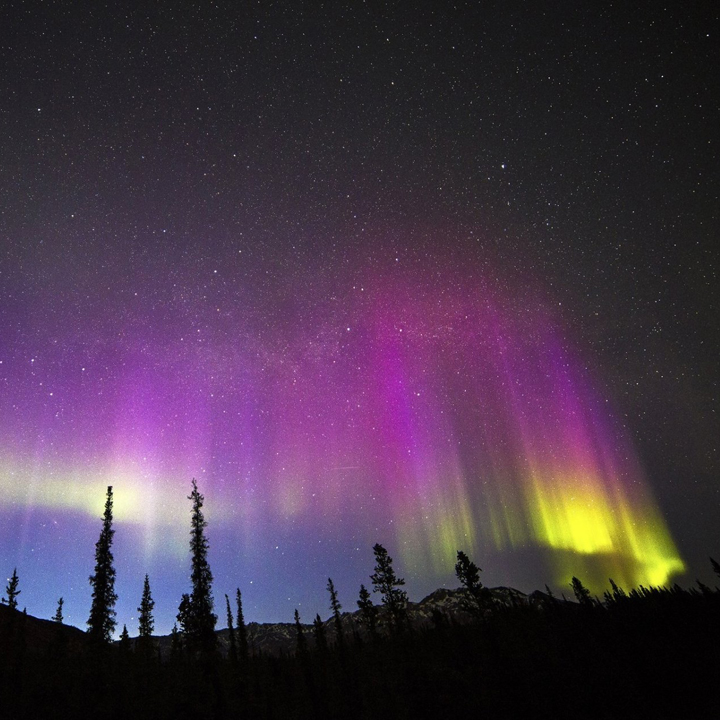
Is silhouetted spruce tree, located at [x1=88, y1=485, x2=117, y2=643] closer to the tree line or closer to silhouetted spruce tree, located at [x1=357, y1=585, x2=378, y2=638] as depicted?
the tree line

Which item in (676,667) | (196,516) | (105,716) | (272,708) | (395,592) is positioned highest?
Answer: (196,516)

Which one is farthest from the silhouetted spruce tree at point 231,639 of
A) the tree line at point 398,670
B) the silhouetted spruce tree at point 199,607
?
the silhouetted spruce tree at point 199,607

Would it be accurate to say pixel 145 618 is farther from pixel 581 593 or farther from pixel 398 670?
pixel 581 593

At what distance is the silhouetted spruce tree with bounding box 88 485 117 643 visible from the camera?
33219mm

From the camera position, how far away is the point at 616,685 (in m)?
37.5

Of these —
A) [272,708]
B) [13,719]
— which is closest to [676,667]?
[272,708]

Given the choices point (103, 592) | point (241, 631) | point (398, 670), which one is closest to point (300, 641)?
point (241, 631)

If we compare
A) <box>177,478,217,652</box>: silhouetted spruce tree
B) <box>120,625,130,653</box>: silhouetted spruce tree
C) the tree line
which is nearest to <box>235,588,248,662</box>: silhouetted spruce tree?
the tree line

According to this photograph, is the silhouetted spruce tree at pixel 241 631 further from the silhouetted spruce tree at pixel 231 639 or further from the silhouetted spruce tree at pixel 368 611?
the silhouetted spruce tree at pixel 368 611

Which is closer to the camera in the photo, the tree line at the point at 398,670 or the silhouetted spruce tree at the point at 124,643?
the tree line at the point at 398,670

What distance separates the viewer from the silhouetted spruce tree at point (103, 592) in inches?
1308

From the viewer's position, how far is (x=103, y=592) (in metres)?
34.1

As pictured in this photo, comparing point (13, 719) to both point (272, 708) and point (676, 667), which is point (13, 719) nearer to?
point (272, 708)

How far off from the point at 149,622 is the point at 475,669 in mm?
49036
